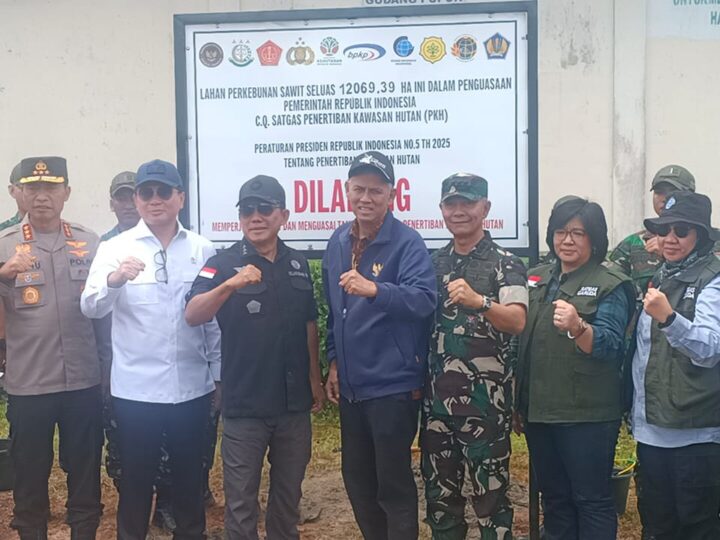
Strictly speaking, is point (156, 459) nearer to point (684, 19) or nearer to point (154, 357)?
point (154, 357)

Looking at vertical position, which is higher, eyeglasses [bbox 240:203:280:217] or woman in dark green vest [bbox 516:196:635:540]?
eyeglasses [bbox 240:203:280:217]

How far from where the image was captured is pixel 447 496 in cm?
374

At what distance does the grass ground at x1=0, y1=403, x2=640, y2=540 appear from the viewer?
15.9 feet

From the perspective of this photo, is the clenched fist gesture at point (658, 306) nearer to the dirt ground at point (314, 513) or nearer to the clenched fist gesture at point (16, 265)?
the dirt ground at point (314, 513)

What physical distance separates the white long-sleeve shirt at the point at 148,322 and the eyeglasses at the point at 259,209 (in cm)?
40

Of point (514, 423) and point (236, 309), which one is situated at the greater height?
point (236, 309)

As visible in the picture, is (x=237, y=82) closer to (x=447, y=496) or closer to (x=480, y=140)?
(x=480, y=140)

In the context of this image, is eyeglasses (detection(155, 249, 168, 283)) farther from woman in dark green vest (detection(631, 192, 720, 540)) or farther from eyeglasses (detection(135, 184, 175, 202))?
woman in dark green vest (detection(631, 192, 720, 540))

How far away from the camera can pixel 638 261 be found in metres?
4.88

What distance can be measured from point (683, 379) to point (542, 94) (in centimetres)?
646

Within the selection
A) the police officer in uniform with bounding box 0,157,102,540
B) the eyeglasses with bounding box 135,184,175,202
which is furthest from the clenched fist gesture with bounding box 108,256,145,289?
the police officer in uniform with bounding box 0,157,102,540

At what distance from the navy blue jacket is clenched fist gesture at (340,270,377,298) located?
0.10 meters

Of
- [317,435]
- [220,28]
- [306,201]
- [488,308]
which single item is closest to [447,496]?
[488,308]

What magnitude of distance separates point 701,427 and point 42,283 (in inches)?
121
